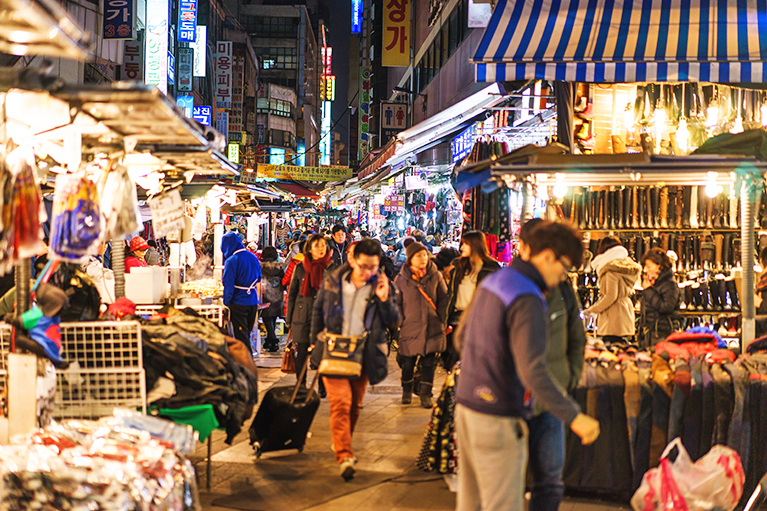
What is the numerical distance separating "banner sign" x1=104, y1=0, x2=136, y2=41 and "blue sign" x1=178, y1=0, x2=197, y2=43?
49.9ft

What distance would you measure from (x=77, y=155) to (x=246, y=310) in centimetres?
544

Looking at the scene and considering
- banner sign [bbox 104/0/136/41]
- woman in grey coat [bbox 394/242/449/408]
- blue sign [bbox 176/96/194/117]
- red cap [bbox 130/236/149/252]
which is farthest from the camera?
blue sign [bbox 176/96/194/117]

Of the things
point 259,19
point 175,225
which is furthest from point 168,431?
point 259,19

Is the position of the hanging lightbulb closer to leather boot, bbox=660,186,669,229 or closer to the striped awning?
leather boot, bbox=660,186,669,229

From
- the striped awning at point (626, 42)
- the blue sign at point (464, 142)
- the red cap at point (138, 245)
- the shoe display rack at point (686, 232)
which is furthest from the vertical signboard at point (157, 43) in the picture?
the shoe display rack at point (686, 232)

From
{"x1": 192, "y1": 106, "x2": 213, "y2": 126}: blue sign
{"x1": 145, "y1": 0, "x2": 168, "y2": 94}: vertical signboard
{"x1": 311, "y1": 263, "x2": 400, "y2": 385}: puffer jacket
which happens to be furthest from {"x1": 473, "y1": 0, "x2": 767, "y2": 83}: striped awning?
{"x1": 192, "y1": 106, "x2": 213, "y2": 126}: blue sign

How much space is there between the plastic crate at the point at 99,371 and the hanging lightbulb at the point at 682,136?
21.3ft

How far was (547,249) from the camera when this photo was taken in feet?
10.9

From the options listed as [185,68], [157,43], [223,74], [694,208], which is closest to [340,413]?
[694,208]

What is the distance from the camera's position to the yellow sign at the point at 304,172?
4122cm

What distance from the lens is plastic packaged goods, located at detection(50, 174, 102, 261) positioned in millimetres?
4402

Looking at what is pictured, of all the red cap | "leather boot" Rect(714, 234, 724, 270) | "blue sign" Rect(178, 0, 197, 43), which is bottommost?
"leather boot" Rect(714, 234, 724, 270)

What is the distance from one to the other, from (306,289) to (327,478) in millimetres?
2780

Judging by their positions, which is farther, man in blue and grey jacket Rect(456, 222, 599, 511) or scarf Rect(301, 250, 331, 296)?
scarf Rect(301, 250, 331, 296)
